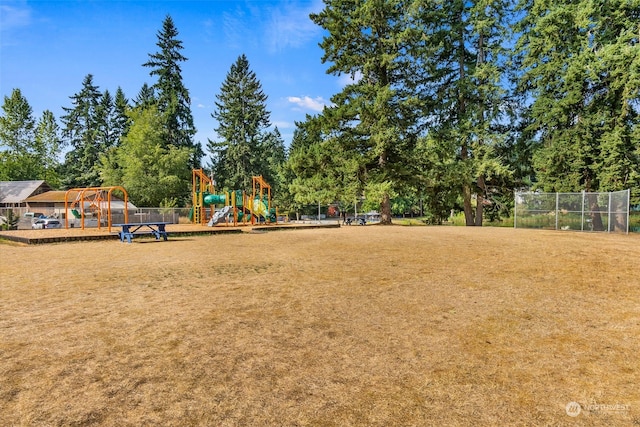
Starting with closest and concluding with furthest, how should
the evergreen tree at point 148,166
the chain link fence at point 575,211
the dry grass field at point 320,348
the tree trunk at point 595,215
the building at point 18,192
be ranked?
the dry grass field at point 320,348 < the chain link fence at point 575,211 < the tree trunk at point 595,215 < the evergreen tree at point 148,166 < the building at point 18,192

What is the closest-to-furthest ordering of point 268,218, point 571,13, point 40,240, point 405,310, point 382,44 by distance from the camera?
point 405,310, point 40,240, point 571,13, point 382,44, point 268,218

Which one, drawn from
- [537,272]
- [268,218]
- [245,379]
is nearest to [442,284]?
[537,272]

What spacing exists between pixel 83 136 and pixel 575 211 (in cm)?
6698

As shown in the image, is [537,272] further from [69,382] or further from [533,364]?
[69,382]

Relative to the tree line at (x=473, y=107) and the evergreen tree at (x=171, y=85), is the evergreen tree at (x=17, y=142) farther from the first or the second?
the tree line at (x=473, y=107)

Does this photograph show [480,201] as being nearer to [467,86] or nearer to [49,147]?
[467,86]

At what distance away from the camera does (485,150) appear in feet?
88.8

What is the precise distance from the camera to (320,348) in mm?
3861

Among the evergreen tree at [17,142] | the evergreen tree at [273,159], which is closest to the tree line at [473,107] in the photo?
the evergreen tree at [273,159]

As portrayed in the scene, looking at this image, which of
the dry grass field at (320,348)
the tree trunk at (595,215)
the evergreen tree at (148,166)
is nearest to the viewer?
the dry grass field at (320,348)

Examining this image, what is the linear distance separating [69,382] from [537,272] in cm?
868

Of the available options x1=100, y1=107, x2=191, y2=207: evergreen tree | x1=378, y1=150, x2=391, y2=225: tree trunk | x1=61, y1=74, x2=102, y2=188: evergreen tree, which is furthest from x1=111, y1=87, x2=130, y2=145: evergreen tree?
x1=378, y1=150, x2=391, y2=225: tree trunk

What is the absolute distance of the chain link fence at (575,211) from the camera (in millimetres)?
19672

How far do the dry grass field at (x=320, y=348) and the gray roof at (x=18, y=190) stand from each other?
4524cm
